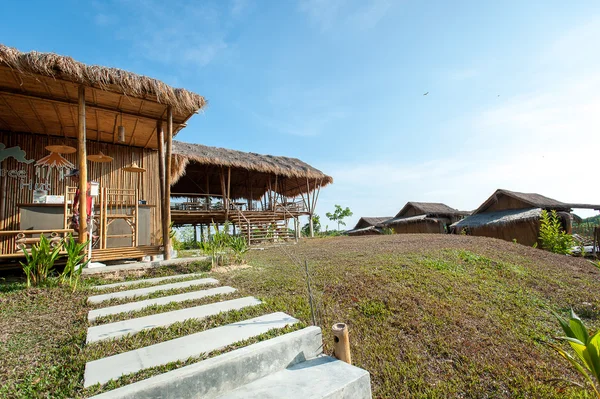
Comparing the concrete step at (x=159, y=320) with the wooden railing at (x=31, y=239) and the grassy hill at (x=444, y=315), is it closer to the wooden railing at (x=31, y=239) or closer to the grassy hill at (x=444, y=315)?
the grassy hill at (x=444, y=315)

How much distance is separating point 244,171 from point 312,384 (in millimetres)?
14031

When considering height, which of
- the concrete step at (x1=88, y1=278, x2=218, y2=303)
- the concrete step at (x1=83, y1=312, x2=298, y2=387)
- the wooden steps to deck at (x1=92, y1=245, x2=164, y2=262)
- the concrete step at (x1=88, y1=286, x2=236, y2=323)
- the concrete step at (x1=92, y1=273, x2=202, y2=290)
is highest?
the wooden steps to deck at (x1=92, y1=245, x2=164, y2=262)

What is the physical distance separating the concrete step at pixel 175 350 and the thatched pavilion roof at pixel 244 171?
10.1m

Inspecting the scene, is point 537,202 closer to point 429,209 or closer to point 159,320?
point 429,209

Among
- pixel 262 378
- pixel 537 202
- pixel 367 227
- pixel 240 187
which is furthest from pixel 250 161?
pixel 367 227

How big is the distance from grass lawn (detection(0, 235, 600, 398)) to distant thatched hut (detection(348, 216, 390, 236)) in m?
20.9

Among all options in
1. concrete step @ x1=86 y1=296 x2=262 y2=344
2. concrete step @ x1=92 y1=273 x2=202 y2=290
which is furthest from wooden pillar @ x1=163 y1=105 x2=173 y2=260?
concrete step @ x1=86 y1=296 x2=262 y2=344

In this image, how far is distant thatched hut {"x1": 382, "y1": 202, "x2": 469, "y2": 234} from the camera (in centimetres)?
2036

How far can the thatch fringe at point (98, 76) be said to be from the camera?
4.02m

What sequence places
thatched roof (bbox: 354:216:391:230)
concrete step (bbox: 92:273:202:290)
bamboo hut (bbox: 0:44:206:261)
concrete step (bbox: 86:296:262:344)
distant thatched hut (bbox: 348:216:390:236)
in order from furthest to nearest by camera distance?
thatched roof (bbox: 354:216:391:230) → distant thatched hut (bbox: 348:216:390:236) → bamboo hut (bbox: 0:44:206:261) → concrete step (bbox: 92:273:202:290) → concrete step (bbox: 86:296:262:344)

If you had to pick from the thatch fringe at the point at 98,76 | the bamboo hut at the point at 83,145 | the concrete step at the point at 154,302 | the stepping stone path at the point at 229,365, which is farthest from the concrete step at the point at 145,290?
the thatch fringe at the point at 98,76

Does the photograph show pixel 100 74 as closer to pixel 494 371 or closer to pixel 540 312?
pixel 494 371

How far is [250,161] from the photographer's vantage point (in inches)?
563

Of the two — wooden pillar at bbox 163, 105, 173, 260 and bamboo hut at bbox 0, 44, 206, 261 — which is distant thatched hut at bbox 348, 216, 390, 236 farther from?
wooden pillar at bbox 163, 105, 173, 260
